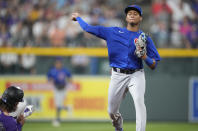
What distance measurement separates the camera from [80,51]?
47.6 feet

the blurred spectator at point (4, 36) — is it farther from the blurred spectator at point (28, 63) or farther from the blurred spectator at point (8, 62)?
the blurred spectator at point (28, 63)

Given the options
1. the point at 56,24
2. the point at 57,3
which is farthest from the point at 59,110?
the point at 57,3

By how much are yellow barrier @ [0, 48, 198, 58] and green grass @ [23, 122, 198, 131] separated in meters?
2.04

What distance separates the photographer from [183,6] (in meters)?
16.2

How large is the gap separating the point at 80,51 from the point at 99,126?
7.57 ft

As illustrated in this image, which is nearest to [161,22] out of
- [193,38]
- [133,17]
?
[193,38]

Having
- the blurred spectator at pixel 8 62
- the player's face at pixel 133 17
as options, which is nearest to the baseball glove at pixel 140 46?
the player's face at pixel 133 17

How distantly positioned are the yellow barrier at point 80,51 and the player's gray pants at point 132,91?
21.8 ft

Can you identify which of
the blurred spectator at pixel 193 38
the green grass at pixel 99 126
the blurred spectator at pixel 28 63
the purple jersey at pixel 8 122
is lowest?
the green grass at pixel 99 126

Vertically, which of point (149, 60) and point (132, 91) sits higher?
point (149, 60)

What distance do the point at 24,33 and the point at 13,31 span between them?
1.34ft

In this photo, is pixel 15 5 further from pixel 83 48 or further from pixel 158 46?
pixel 158 46

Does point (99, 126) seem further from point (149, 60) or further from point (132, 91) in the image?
point (149, 60)

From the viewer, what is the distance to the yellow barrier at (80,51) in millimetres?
14430
